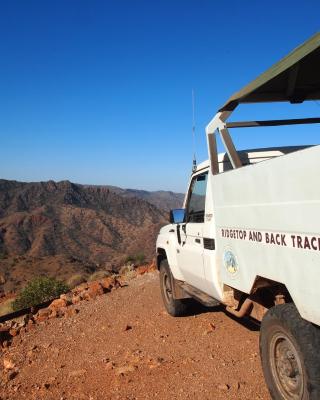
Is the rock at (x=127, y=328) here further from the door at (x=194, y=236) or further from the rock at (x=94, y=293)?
the rock at (x=94, y=293)

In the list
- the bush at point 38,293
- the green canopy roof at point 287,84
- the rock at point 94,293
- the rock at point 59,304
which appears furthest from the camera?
the bush at point 38,293

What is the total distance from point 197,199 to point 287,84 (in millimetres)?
1726

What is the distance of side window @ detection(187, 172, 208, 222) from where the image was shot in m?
5.54

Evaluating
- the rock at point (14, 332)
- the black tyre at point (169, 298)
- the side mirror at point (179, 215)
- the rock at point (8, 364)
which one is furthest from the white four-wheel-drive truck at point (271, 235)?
the rock at point (14, 332)

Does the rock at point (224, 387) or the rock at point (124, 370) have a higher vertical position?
the rock at point (224, 387)

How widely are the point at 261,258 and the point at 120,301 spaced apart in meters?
5.93

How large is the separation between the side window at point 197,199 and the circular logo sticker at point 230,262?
3.09ft

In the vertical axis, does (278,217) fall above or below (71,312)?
above

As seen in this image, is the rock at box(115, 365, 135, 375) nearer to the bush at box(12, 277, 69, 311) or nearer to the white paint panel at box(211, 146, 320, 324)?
the white paint panel at box(211, 146, 320, 324)

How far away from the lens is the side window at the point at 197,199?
554 centimetres

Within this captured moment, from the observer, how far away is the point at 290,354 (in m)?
3.66

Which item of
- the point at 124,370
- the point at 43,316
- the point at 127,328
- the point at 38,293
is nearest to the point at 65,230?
the point at 38,293

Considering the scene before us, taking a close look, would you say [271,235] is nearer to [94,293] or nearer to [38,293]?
[94,293]

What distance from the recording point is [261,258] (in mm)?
3854
